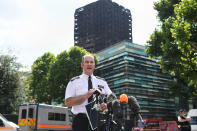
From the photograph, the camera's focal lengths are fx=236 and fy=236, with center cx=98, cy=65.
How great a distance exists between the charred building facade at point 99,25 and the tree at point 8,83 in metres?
78.1

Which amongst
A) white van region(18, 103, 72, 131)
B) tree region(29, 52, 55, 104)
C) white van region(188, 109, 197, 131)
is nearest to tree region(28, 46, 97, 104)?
tree region(29, 52, 55, 104)

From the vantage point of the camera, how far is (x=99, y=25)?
106 metres

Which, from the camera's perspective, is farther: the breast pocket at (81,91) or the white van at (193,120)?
the white van at (193,120)

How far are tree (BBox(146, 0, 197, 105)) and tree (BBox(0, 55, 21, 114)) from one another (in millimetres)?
15987

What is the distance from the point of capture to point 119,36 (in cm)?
10931

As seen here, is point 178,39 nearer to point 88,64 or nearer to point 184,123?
point 184,123

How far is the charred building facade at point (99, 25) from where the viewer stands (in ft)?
345

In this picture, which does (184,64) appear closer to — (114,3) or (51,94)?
(51,94)

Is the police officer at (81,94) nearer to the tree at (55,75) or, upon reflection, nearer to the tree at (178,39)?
the tree at (178,39)

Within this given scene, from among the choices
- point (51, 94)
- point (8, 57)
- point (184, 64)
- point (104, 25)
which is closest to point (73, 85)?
point (184, 64)

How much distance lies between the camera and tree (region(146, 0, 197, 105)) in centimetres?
1374

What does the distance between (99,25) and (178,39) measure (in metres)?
93.4

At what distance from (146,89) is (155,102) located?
5454mm

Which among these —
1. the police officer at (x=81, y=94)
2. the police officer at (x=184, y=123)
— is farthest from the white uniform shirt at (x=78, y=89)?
the police officer at (x=184, y=123)
